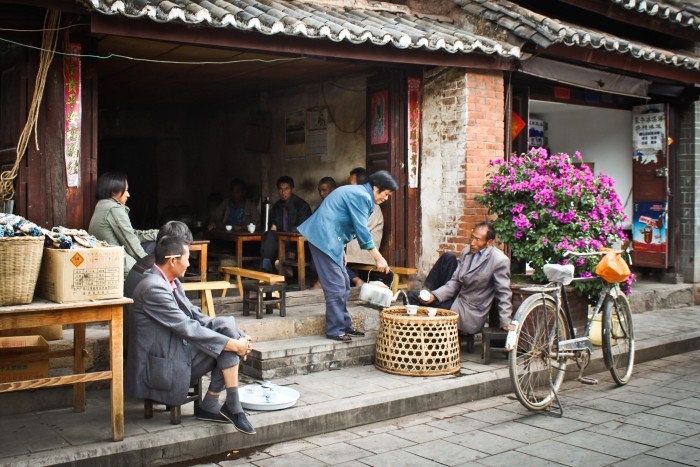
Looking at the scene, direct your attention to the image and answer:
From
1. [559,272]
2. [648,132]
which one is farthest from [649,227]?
[559,272]

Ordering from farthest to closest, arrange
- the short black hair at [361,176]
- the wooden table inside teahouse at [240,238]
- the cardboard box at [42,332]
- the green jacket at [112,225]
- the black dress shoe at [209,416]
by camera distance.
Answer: the wooden table inside teahouse at [240,238] < the short black hair at [361,176] < the green jacket at [112,225] < the cardboard box at [42,332] < the black dress shoe at [209,416]

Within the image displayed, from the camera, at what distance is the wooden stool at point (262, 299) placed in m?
7.75

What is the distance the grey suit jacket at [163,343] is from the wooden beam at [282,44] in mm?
2506

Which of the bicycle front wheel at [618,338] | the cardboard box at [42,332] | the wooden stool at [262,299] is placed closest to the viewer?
the cardboard box at [42,332]

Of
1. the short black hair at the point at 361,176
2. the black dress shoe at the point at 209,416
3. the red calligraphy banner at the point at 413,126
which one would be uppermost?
the red calligraphy banner at the point at 413,126

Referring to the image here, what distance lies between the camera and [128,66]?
379 inches

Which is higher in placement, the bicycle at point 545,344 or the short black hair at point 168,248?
the short black hair at point 168,248

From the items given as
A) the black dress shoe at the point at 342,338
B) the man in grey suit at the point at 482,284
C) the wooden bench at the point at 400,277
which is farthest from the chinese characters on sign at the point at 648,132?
the black dress shoe at the point at 342,338

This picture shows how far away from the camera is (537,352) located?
616 cm

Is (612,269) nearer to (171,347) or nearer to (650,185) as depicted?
(171,347)

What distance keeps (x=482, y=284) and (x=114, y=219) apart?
12.0 ft

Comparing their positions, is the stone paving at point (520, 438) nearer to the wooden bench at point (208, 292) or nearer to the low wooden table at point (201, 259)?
the wooden bench at point (208, 292)

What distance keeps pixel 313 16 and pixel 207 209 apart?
7.16 m

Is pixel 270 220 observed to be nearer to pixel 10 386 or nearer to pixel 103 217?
pixel 103 217
